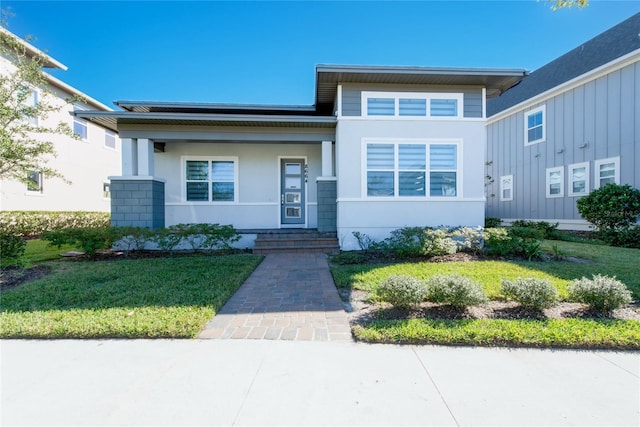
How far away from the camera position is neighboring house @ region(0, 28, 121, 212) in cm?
1174

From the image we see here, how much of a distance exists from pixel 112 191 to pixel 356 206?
7.05 meters

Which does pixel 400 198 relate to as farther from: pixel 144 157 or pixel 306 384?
pixel 144 157

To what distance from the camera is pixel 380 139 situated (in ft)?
26.2

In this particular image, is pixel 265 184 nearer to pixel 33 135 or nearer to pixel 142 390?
pixel 142 390

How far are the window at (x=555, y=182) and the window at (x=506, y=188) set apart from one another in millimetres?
2155

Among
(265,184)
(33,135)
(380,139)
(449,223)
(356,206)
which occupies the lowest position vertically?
(449,223)

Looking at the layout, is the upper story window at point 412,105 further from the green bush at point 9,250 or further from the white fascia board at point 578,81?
the green bush at point 9,250

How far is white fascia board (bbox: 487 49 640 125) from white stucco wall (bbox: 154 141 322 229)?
10.9 metres

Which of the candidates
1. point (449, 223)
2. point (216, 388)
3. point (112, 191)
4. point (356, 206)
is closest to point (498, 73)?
point (449, 223)

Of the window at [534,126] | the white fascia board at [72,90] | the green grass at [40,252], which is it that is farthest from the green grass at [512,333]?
the white fascia board at [72,90]

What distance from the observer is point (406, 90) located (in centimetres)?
799

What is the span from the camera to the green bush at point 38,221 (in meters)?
10.3

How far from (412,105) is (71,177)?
53.3 feet

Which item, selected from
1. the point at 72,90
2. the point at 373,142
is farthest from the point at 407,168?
the point at 72,90
